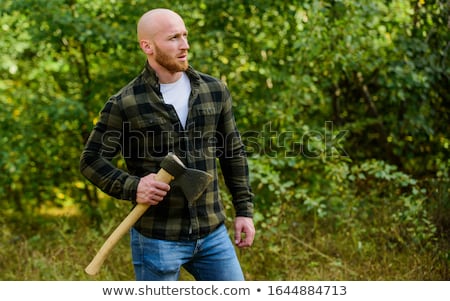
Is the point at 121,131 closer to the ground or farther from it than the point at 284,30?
closer to the ground

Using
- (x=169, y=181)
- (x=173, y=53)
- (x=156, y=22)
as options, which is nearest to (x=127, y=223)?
(x=169, y=181)

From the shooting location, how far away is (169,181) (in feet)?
7.95

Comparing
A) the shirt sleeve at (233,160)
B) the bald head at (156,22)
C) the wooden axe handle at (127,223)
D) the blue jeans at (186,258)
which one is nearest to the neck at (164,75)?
the bald head at (156,22)

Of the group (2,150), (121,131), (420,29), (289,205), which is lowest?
(289,205)

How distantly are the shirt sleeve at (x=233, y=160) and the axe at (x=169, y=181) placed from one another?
11.4 inches

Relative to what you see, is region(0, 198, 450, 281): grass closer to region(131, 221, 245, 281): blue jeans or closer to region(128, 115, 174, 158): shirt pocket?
region(131, 221, 245, 281): blue jeans

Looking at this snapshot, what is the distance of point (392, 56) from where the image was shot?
5.45 m

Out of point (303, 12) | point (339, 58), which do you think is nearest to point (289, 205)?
point (339, 58)

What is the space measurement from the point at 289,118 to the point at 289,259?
111cm

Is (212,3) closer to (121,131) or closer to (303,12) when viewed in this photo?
(303,12)

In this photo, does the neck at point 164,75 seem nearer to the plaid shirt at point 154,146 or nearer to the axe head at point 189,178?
the plaid shirt at point 154,146

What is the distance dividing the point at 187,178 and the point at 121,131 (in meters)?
0.34

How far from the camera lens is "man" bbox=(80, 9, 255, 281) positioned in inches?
98.4

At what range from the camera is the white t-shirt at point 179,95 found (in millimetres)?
2540
